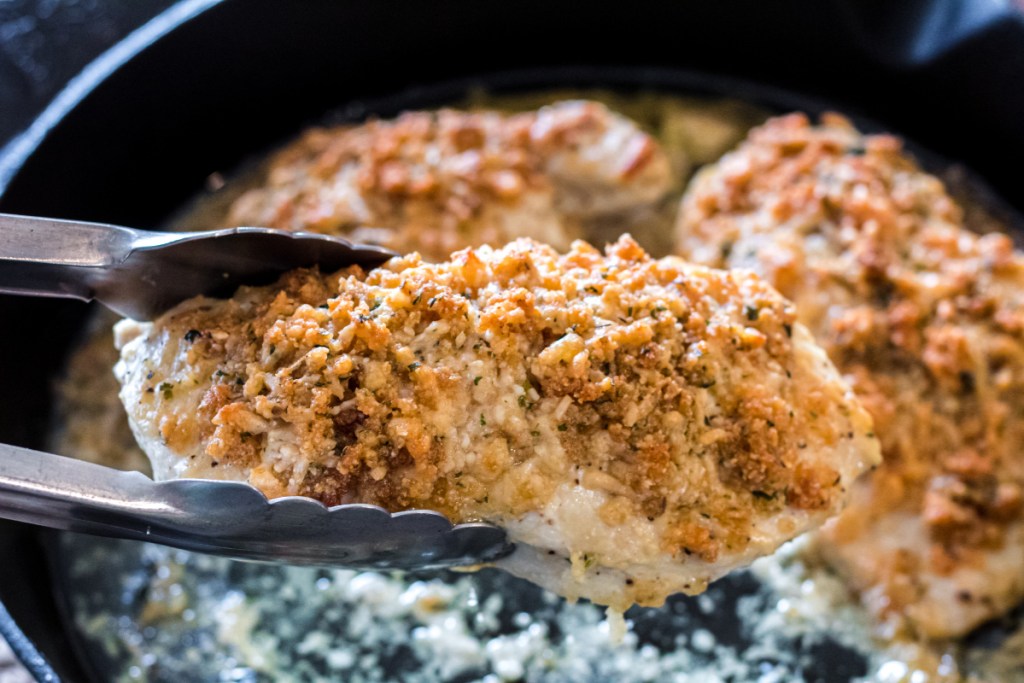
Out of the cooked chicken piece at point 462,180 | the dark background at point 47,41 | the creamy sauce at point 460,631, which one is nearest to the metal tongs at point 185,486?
the creamy sauce at point 460,631

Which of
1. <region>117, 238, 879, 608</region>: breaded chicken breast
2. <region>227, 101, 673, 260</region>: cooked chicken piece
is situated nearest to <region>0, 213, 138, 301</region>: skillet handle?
<region>117, 238, 879, 608</region>: breaded chicken breast

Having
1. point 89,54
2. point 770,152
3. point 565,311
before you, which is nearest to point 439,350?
point 565,311

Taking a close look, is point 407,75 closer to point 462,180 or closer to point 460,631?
point 462,180

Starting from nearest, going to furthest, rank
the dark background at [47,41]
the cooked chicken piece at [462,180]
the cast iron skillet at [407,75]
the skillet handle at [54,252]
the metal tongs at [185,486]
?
the metal tongs at [185,486] → the skillet handle at [54,252] → the cooked chicken piece at [462,180] → the cast iron skillet at [407,75] → the dark background at [47,41]

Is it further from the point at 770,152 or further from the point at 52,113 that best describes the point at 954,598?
the point at 52,113

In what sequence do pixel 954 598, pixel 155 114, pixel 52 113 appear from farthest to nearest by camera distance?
pixel 155 114 < pixel 52 113 < pixel 954 598

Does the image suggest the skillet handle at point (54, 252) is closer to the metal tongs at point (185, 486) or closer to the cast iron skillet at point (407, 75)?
the metal tongs at point (185, 486)
